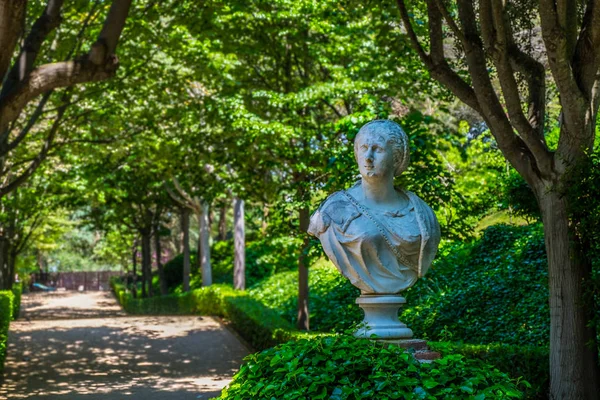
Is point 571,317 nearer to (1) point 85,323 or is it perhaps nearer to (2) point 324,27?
(2) point 324,27

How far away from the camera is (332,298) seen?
17469 millimetres

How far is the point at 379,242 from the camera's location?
571 centimetres

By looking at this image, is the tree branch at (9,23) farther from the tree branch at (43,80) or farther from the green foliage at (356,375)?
the green foliage at (356,375)

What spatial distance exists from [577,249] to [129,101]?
11873 millimetres

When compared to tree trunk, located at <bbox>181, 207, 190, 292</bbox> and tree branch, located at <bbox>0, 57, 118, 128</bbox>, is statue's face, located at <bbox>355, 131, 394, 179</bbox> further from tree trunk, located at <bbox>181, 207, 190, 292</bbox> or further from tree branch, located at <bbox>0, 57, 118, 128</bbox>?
tree trunk, located at <bbox>181, 207, 190, 292</bbox>

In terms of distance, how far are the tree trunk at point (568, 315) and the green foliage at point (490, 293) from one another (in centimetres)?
314

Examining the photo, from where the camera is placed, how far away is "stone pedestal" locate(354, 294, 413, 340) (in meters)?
5.68

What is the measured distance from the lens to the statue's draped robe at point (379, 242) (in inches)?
224

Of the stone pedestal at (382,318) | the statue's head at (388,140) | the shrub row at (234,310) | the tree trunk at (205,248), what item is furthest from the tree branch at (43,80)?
the tree trunk at (205,248)

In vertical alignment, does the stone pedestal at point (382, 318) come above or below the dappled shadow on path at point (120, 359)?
above

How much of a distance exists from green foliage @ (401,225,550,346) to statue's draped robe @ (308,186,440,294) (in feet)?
19.3

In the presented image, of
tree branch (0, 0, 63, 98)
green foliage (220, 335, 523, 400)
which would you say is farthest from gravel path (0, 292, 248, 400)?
green foliage (220, 335, 523, 400)

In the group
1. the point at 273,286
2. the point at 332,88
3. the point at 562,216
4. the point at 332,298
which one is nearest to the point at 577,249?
the point at 562,216

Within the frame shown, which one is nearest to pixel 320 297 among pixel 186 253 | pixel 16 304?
pixel 186 253
